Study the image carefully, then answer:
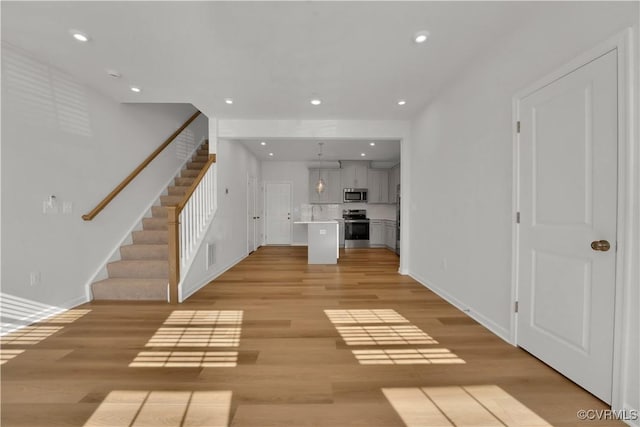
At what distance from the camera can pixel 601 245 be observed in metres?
1.50

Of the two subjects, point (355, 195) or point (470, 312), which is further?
point (355, 195)

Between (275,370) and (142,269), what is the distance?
2.68 meters

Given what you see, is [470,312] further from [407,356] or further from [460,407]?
[460,407]

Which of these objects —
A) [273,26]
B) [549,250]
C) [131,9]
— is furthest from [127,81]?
[549,250]

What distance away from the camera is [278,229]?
27.9 feet

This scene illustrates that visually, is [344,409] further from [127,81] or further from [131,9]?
[127,81]

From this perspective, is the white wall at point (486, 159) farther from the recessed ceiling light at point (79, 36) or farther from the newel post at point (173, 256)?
the recessed ceiling light at point (79, 36)

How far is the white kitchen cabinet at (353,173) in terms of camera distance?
8.22m

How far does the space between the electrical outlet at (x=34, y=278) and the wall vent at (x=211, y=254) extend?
182 cm

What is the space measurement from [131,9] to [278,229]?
6.81 meters

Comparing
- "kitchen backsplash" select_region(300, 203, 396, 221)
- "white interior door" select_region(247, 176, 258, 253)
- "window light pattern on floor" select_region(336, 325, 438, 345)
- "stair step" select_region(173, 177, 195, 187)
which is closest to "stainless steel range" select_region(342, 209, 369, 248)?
"kitchen backsplash" select_region(300, 203, 396, 221)

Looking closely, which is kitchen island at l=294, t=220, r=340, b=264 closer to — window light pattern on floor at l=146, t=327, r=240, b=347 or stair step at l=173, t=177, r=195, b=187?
stair step at l=173, t=177, r=195, b=187

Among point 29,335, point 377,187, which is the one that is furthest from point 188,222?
point 377,187

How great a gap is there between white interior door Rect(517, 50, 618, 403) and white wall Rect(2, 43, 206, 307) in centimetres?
448
